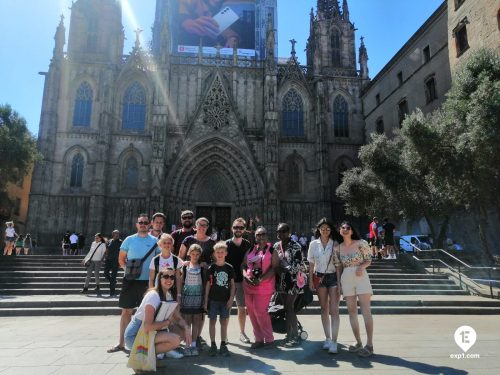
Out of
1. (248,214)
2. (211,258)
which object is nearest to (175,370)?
(211,258)

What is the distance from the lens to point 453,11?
20.9 meters

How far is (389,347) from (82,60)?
31.5 m

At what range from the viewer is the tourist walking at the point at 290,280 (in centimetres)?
621

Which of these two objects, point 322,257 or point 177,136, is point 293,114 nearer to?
point 177,136

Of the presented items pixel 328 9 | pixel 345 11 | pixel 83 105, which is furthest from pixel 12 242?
pixel 345 11

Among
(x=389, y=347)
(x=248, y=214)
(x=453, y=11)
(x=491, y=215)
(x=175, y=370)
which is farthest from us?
(x=248, y=214)

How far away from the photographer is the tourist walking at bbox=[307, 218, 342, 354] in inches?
230

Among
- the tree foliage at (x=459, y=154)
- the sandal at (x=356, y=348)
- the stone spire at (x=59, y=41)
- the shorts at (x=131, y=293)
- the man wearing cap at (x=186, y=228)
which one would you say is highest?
the stone spire at (x=59, y=41)

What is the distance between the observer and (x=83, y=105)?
2947 cm

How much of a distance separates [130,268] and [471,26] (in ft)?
68.6

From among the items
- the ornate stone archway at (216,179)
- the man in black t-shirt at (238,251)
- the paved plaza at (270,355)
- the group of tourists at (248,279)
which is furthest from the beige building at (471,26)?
the man in black t-shirt at (238,251)

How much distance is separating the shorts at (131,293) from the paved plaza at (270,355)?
0.71 metres

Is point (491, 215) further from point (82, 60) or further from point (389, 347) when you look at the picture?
point (82, 60)

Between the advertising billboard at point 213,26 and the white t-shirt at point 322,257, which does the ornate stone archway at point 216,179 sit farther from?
the white t-shirt at point 322,257
